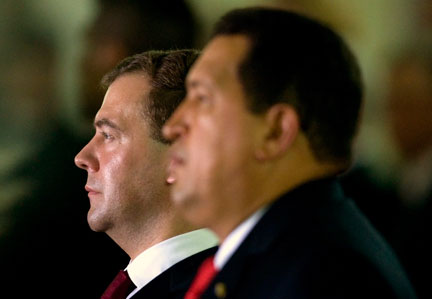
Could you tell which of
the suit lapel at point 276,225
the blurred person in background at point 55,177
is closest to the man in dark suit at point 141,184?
the suit lapel at point 276,225

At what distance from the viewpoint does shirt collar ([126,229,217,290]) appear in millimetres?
1633

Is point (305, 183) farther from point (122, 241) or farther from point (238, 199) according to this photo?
point (122, 241)

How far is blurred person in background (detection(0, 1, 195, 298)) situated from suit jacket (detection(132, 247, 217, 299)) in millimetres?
890

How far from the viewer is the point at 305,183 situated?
1.05m

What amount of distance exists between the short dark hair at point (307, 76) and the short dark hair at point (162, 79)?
60 cm

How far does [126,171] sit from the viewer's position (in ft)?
5.40

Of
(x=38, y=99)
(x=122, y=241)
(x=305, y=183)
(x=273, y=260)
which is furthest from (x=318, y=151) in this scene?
(x=38, y=99)

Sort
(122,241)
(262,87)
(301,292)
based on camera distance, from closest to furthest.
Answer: (301,292)
(262,87)
(122,241)

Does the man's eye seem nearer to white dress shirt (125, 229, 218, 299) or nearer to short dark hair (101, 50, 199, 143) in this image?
short dark hair (101, 50, 199, 143)

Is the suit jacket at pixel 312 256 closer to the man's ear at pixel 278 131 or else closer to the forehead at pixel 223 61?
the man's ear at pixel 278 131

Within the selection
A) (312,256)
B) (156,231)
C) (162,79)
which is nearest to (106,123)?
(162,79)

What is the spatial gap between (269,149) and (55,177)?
159 cm

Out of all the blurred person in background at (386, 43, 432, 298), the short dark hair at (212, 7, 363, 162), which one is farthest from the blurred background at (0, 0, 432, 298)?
the short dark hair at (212, 7, 363, 162)

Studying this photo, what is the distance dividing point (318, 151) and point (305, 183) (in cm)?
5
